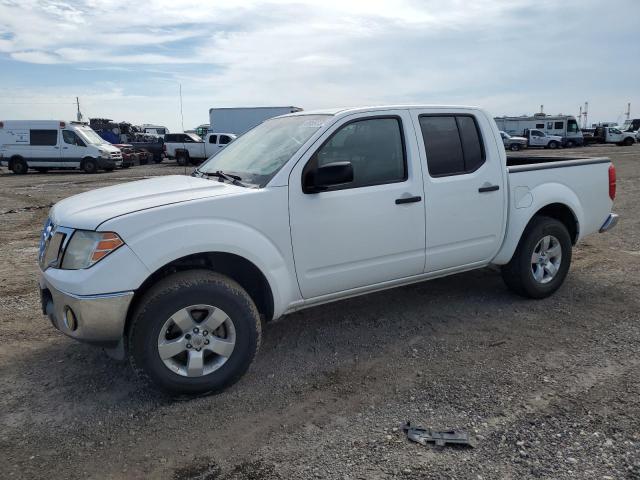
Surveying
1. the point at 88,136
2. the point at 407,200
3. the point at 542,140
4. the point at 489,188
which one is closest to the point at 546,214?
the point at 489,188

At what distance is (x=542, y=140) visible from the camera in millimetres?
42281

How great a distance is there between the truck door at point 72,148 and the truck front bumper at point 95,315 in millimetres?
21975

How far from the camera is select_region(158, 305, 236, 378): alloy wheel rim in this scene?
330cm

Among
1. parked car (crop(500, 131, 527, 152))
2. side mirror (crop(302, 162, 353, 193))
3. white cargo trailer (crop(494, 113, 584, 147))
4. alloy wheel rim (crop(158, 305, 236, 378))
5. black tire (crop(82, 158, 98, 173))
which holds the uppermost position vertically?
white cargo trailer (crop(494, 113, 584, 147))

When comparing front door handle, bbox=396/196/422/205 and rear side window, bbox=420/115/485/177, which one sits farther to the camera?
rear side window, bbox=420/115/485/177

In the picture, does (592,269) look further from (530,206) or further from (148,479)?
(148,479)

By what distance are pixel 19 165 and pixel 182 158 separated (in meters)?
9.25

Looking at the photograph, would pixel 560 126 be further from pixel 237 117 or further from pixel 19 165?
pixel 19 165

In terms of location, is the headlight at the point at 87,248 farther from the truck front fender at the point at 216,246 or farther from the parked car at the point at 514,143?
the parked car at the point at 514,143

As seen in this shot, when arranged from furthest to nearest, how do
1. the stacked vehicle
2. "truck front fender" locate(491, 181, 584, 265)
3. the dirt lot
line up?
the stacked vehicle → "truck front fender" locate(491, 181, 584, 265) → the dirt lot

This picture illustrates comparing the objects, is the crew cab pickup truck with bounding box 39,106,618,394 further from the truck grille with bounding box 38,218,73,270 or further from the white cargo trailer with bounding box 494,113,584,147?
the white cargo trailer with bounding box 494,113,584,147

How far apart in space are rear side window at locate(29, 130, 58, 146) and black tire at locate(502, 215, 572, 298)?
22693 millimetres

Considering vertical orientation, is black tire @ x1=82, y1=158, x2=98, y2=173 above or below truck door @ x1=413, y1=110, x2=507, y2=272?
above

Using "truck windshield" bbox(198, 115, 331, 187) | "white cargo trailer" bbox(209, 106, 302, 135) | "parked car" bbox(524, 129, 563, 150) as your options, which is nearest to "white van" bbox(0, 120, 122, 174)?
"white cargo trailer" bbox(209, 106, 302, 135)
